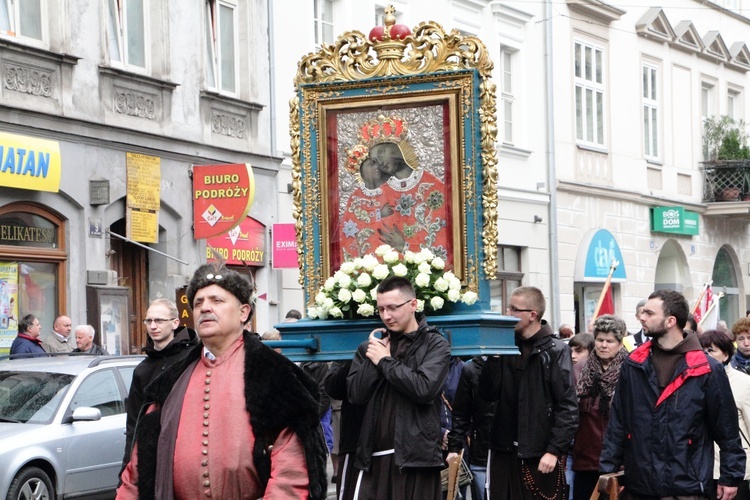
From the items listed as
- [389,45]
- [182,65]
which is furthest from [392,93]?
[182,65]

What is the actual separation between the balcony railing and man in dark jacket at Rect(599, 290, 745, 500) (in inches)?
1091

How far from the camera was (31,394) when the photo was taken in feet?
42.9

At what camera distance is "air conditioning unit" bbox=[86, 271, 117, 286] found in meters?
18.8

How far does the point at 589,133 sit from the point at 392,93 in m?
22.4

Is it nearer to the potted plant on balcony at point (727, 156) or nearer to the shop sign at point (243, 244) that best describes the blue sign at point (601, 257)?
the potted plant on balcony at point (727, 156)

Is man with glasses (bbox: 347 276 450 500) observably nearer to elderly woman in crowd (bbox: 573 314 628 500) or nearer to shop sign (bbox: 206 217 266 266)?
elderly woman in crowd (bbox: 573 314 628 500)

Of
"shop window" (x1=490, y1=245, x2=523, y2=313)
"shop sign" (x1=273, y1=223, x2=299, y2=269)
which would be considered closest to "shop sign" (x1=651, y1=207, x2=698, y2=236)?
"shop window" (x1=490, y1=245, x2=523, y2=313)

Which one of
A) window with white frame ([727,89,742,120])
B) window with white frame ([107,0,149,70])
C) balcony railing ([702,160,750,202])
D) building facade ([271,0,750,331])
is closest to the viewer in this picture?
window with white frame ([107,0,149,70])

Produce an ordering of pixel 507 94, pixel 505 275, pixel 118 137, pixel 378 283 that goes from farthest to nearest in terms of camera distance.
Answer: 1. pixel 507 94
2. pixel 505 275
3. pixel 118 137
4. pixel 378 283

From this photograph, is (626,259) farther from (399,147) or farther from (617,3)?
(399,147)

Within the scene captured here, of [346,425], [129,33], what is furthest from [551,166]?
[346,425]

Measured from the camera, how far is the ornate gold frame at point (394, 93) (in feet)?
31.1

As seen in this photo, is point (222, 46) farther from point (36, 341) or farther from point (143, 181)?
point (36, 341)

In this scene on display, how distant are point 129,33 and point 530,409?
12.4 m
